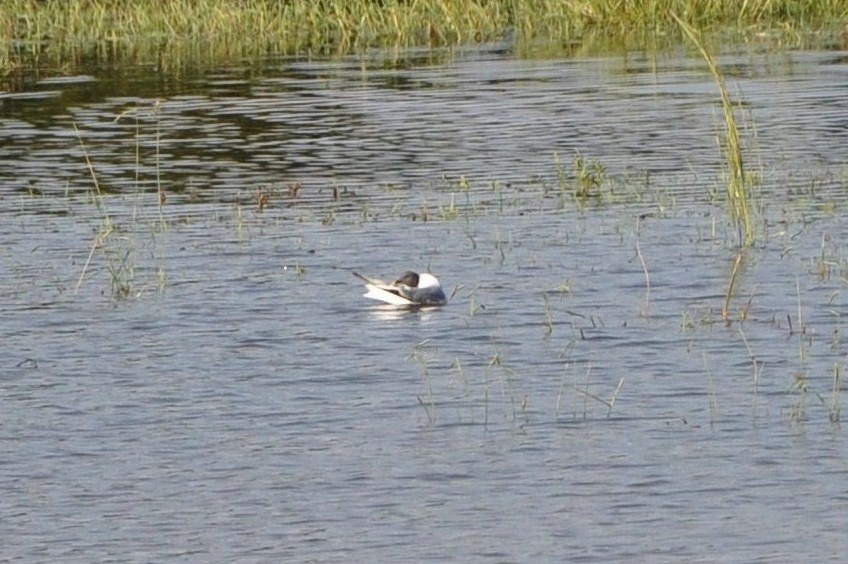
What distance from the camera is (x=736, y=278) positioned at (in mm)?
13891

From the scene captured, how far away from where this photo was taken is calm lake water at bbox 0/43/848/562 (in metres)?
8.84

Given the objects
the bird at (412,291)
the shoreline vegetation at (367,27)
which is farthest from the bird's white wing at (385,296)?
the shoreline vegetation at (367,27)

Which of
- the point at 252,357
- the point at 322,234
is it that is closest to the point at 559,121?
the point at 322,234

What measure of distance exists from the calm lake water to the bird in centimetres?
11

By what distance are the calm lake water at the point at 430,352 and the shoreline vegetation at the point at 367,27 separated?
36.1 ft

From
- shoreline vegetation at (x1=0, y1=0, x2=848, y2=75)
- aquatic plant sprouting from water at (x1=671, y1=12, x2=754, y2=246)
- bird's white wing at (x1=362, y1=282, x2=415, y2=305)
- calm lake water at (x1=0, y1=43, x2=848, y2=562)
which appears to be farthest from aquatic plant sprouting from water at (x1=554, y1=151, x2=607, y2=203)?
shoreline vegetation at (x1=0, y1=0, x2=848, y2=75)

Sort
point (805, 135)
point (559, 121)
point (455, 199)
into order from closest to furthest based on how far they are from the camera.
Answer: point (455, 199) → point (805, 135) → point (559, 121)

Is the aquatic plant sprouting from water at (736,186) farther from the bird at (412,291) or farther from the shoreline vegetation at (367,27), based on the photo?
the shoreline vegetation at (367,27)

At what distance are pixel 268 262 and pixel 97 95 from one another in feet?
46.8

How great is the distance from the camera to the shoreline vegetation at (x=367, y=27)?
3400 centimetres

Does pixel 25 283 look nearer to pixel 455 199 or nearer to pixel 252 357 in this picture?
pixel 252 357

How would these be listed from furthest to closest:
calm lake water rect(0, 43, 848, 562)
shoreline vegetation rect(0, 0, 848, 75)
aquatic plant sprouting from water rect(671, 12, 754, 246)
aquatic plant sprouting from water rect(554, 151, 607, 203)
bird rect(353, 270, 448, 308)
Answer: shoreline vegetation rect(0, 0, 848, 75), aquatic plant sprouting from water rect(554, 151, 607, 203), aquatic plant sprouting from water rect(671, 12, 754, 246), bird rect(353, 270, 448, 308), calm lake water rect(0, 43, 848, 562)

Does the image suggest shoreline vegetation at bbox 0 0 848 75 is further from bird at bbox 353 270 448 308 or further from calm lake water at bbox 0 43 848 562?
bird at bbox 353 270 448 308

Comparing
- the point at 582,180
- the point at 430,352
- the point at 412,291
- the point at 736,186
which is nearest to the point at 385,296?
the point at 412,291
